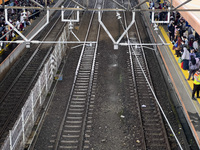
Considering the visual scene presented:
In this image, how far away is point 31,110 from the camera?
525 inches

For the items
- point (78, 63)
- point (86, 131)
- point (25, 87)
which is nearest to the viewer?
point (86, 131)

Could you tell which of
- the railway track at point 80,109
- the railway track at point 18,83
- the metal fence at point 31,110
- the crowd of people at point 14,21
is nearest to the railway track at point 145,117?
the railway track at point 80,109

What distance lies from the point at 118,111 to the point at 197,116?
10.8ft

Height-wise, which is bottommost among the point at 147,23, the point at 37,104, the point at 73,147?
the point at 73,147

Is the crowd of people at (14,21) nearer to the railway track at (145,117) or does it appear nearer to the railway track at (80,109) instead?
the railway track at (80,109)

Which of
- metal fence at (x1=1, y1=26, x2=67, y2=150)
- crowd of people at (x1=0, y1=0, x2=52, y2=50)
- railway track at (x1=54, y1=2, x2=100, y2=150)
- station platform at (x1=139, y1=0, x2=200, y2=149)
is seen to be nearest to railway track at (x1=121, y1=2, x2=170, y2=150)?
station platform at (x1=139, y1=0, x2=200, y2=149)

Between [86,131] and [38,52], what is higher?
[38,52]

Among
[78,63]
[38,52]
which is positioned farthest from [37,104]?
[38,52]

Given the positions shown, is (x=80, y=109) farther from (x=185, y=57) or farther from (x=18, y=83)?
(x=185, y=57)

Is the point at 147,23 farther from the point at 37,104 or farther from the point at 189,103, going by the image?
the point at 37,104

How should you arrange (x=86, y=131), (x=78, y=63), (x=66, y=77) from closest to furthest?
(x=86, y=131), (x=66, y=77), (x=78, y=63)

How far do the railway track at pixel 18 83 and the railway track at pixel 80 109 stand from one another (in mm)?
2210

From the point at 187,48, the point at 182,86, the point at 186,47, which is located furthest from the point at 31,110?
the point at 187,48

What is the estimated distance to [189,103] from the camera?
50.0 feet
